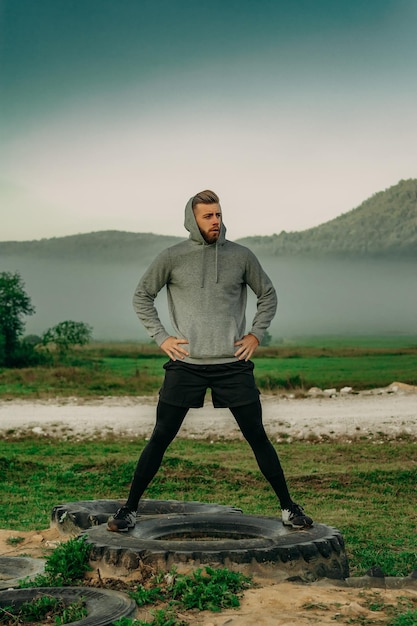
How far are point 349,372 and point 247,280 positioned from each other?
68.9 feet

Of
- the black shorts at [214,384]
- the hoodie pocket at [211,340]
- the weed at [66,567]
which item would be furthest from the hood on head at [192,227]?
the weed at [66,567]

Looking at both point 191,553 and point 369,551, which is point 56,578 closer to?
point 191,553

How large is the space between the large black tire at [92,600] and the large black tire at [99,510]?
213 cm

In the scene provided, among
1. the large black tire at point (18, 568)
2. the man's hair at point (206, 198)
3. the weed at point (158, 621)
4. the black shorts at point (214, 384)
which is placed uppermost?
the man's hair at point (206, 198)

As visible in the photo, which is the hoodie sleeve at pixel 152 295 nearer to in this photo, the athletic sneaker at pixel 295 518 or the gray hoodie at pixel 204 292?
the gray hoodie at pixel 204 292

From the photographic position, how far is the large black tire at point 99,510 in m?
8.21

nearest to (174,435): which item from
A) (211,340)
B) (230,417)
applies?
(211,340)

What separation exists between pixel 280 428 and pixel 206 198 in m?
11.5

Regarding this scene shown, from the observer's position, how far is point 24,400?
80.3 feet

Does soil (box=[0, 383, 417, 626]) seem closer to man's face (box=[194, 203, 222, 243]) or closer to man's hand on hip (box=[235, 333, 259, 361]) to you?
man's hand on hip (box=[235, 333, 259, 361])

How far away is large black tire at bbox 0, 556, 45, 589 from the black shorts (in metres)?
1.63

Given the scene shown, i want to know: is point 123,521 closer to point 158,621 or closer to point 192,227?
point 158,621

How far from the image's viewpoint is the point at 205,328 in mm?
6637

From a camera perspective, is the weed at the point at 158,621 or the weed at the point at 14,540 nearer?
the weed at the point at 158,621
